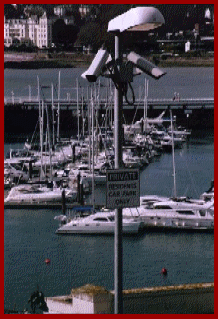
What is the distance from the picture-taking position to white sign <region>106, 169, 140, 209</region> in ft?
7.73

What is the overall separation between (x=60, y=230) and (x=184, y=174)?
18.8 ft

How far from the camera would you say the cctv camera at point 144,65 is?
2268mm

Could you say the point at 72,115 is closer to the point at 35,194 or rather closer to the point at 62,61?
the point at 35,194

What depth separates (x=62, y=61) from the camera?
59.0 metres

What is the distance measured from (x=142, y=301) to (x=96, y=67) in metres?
2.56

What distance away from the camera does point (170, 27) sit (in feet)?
197

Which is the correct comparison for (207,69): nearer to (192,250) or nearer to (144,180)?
(144,180)

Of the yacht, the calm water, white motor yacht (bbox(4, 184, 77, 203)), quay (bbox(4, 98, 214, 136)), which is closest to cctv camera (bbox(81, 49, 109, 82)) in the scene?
the calm water

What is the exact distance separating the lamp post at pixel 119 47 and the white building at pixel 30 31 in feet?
203

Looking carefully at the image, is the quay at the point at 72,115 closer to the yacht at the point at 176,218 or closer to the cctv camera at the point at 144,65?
the yacht at the point at 176,218

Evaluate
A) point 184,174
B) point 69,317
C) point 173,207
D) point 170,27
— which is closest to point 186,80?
point 170,27

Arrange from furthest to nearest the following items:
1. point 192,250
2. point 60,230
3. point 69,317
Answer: point 60,230
point 192,250
point 69,317

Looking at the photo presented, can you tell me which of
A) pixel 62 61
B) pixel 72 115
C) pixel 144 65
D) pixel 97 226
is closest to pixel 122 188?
pixel 144 65

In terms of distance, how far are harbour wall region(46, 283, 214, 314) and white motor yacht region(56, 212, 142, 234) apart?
6.29 meters
